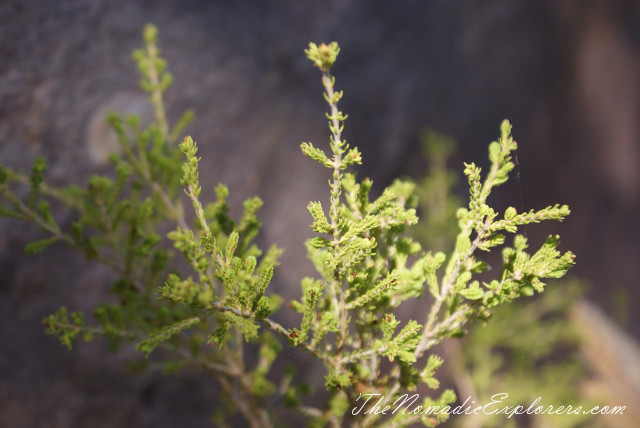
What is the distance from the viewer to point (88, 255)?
4.24 ft

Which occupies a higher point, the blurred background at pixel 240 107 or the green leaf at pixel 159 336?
the blurred background at pixel 240 107

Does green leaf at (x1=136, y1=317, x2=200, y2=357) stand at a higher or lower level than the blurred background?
lower

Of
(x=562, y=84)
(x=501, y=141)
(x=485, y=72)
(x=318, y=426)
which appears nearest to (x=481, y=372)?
(x=318, y=426)

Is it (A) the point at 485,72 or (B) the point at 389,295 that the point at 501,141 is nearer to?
(B) the point at 389,295

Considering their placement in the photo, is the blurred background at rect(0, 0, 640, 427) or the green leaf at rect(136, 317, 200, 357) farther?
the blurred background at rect(0, 0, 640, 427)

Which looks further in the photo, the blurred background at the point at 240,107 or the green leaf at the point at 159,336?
the blurred background at the point at 240,107

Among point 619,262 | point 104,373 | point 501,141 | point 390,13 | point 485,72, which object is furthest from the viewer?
point 619,262

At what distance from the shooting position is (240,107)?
2.22m

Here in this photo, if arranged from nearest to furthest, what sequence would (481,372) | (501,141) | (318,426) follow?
(501,141)
(318,426)
(481,372)

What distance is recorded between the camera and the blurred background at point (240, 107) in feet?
5.50

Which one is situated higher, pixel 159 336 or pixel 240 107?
pixel 240 107

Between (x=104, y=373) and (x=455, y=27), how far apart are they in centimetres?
331

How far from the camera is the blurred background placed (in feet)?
5.50

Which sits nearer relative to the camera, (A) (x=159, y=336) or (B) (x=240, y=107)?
(A) (x=159, y=336)
